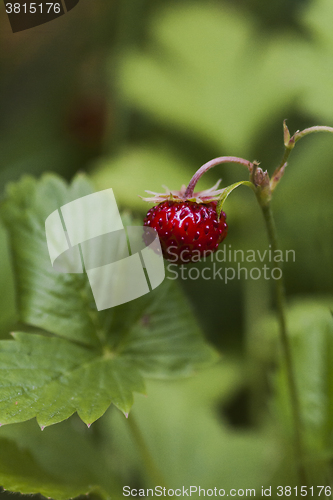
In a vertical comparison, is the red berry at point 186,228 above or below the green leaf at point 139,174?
above

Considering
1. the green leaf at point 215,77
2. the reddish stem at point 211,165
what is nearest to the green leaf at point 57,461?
the reddish stem at point 211,165

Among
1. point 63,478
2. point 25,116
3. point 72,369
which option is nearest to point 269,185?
point 72,369

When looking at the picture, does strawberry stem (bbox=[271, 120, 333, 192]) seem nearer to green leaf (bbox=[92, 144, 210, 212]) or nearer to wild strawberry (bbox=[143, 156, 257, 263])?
wild strawberry (bbox=[143, 156, 257, 263])

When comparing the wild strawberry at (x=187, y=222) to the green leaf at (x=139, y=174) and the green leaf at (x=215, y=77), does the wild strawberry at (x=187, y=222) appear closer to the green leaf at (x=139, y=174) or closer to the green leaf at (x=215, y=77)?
the green leaf at (x=139, y=174)

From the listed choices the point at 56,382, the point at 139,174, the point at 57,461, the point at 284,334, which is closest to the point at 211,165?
the point at 284,334

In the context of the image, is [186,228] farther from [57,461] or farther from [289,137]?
[57,461]

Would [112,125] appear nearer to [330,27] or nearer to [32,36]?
[32,36]
